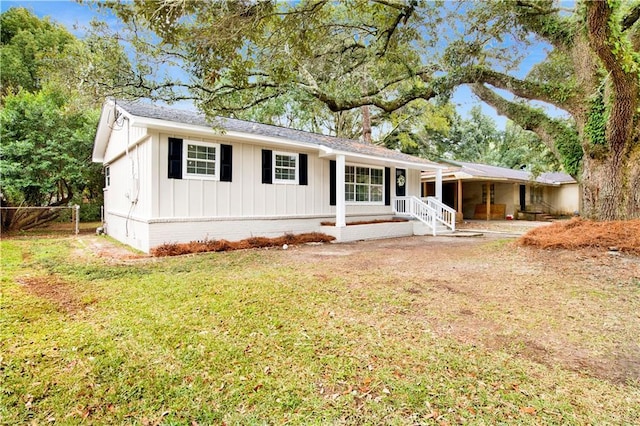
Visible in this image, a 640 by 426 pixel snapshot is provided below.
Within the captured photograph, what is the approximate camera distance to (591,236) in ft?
21.2

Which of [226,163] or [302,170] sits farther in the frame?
[302,170]

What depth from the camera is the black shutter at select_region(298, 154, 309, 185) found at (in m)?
10.4

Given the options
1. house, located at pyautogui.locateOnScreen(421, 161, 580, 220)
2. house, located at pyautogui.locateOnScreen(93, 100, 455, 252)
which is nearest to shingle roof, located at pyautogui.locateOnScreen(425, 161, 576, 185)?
house, located at pyautogui.locateOnScreen(421, 161, 580, 220)

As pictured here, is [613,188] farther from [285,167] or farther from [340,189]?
[285,167]

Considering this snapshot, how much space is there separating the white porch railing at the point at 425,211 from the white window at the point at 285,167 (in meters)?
4.84

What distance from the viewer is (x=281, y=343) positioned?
118 inches

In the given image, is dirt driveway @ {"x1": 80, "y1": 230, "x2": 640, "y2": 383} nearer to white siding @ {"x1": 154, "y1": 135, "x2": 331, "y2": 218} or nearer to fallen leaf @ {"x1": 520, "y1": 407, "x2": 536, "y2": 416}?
fallen leaf @ {"x1": 520, "y1": 407, "x2": 536, "y2": 416}

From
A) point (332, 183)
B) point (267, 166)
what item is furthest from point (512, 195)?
point (267, 166)

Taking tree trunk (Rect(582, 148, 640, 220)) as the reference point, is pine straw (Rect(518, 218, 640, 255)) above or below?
below

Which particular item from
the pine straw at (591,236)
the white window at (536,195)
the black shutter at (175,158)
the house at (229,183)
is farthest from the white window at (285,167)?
the white window at (536,195)

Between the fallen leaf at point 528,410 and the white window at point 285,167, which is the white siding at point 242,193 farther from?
the fallen leaf at point 528,410

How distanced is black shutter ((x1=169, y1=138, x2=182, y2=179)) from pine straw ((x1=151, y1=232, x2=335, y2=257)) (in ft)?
5.64

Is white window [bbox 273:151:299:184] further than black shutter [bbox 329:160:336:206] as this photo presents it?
No

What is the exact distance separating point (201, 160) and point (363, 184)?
596 cm
